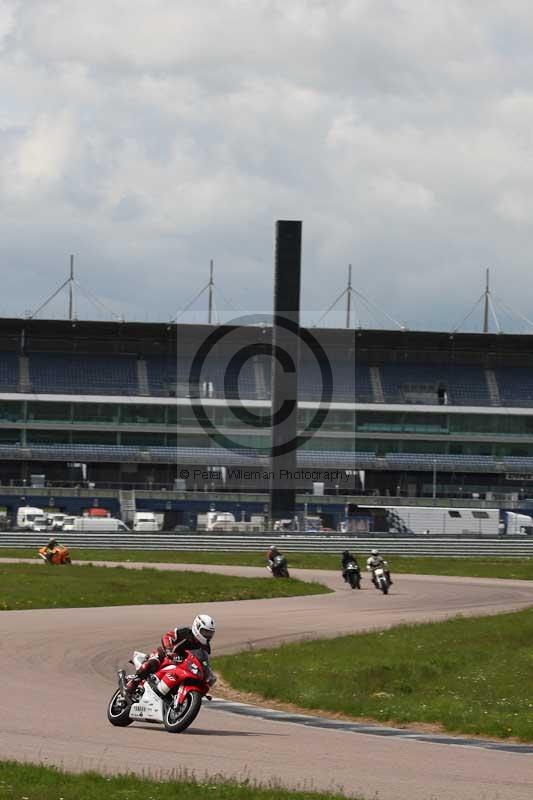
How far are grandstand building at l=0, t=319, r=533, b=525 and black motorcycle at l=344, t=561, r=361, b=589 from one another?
4766cm

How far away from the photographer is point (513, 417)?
100 metres

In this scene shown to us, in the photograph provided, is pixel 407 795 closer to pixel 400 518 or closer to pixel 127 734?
pixel 127 734

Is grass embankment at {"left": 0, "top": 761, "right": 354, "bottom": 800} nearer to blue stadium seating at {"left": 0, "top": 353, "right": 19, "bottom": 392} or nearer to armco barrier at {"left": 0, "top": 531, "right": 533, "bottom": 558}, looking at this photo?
armco barrier at {"left": 0, "top": 531, "right": 533, "bottom": 558}

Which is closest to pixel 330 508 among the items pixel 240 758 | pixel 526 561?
pixel 526 561

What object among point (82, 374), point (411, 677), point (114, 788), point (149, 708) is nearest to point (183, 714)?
point (149, 708)

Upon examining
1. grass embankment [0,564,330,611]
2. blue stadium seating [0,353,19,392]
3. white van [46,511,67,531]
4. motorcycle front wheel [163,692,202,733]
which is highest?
blue stadium seating [0,353,19,392]

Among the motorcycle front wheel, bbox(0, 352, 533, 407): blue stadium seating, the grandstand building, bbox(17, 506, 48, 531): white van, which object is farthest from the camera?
bbox(0, 352, 533, 407): blue stadium seating

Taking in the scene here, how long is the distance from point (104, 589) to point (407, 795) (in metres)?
27.4

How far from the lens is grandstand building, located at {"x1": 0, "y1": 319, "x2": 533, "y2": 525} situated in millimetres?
95688

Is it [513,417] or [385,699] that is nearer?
[385,699]

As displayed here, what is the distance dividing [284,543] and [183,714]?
173 ft

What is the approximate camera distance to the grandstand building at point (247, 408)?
9569 centimetres

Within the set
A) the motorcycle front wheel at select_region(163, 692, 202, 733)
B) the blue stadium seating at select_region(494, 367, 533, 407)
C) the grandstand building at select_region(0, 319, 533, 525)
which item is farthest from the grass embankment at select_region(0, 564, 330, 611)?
the blue stadium seating at select_region(494, 367, 533, 407)

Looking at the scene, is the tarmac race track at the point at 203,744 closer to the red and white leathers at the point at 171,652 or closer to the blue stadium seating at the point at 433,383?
the red and white leathers at the point at 171,652
